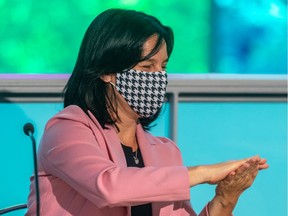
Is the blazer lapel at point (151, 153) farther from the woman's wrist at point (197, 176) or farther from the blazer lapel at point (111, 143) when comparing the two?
the woman's wrist at point (197, 176)

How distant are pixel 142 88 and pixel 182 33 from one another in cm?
132

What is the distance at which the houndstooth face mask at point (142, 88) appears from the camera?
255 centimetres

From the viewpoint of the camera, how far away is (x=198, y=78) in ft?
12.5

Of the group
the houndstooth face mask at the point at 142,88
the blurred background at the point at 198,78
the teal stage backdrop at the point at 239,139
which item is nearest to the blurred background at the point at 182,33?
the blurred background at the point at 198,78

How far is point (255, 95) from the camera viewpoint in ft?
12.7

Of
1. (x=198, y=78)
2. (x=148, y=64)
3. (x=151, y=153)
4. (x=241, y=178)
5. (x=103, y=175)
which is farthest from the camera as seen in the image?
(x=198, y=78)

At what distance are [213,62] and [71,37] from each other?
25.5 inches

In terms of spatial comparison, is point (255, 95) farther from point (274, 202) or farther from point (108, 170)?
point (108, 170)

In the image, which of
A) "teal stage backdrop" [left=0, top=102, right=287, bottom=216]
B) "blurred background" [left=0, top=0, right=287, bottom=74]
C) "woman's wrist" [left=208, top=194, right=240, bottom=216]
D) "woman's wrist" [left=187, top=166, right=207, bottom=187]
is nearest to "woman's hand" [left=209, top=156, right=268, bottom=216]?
"woman's wrist" [left=208, top=194, right=240, bottom=216]

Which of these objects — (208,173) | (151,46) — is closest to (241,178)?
(208,173)

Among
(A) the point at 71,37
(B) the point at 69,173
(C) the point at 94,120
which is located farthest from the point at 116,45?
(A) the point at 71,37

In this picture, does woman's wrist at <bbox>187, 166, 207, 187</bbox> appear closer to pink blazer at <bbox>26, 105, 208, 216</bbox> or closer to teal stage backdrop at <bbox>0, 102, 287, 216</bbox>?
pink blazer at <bbox>26, 105, 208, 216</bbox>

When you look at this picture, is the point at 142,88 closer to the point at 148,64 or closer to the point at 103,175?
the point at 148,64

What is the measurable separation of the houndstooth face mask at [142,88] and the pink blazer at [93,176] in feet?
0.36
